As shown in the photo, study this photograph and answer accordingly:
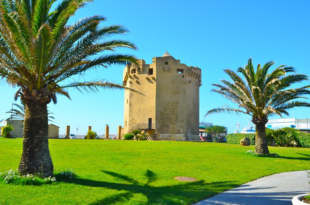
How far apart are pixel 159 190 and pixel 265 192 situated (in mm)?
3188

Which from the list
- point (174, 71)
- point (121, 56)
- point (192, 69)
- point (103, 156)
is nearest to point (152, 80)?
point (174, 71)

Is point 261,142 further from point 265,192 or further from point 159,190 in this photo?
point 159,190

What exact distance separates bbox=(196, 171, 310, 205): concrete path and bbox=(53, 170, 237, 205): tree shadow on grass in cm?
43

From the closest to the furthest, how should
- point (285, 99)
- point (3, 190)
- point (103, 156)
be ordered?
point (3, 190) → point (103, 156) → point (285, 99)

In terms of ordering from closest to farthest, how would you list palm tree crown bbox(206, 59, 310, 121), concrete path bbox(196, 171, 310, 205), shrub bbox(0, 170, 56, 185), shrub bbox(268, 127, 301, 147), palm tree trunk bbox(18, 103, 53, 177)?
1. concrete path bbox(196, 171, 310, 205)
2. shrub bbox(0, 170, 56, 185)
3. palm tree trunk bbox(18, 103, 53, 177)
4. palm tree crown bbox(206, 59, 310, 121)
5. shrub bbox(268, 127, 301, 147)

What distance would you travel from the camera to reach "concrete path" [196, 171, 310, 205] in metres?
7.51

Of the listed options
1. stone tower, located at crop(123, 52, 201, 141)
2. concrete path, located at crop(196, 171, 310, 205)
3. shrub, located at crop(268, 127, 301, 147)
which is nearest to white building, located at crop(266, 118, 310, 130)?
shrub, located at crop(268, 127, 301, 147)

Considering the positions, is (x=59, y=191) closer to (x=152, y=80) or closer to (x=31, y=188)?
(x=31, y=188)

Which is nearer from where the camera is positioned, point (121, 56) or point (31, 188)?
point (31, 188)

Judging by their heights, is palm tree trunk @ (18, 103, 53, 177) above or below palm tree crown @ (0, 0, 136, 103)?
below

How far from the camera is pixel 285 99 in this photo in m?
18.7

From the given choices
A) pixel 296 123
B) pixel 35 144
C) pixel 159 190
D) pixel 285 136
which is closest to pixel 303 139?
pixel 285 136

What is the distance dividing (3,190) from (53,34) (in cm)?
478

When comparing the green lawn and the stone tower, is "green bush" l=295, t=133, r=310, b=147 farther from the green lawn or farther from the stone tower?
the green lawn
